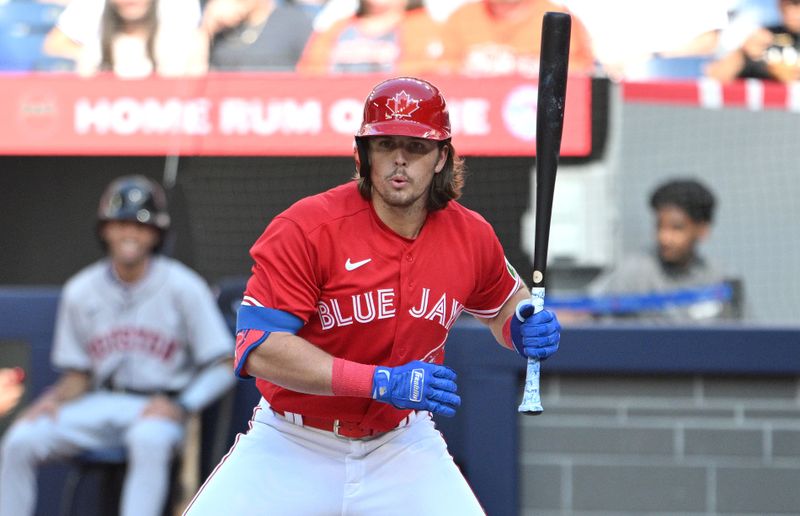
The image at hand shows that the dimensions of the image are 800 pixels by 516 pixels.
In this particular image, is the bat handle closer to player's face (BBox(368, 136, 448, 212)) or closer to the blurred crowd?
player's face (BBox(368, 136, 448, 212))

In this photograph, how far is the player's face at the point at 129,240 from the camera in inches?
200

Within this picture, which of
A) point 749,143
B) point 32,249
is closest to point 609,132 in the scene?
point 749,143

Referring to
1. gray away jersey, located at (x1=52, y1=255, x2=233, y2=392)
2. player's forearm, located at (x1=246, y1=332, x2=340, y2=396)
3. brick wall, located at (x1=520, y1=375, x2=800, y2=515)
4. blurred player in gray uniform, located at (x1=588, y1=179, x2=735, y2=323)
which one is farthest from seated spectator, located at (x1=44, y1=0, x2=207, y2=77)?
player's forearm, located at (x1=246, y1=332, x2=340, y2=396)

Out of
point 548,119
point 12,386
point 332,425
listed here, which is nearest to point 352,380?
point 332,425

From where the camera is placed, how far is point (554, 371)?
188 inches

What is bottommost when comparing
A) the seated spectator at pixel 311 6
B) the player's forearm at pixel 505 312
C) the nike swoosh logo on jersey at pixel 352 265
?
the player's forearm at pixel 505 312

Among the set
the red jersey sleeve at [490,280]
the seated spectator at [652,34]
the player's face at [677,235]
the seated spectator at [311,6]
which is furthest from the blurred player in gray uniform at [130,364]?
the seated spectator at [652,34]

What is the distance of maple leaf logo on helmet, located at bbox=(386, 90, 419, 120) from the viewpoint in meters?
3.14

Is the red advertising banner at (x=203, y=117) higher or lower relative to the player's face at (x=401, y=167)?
higher

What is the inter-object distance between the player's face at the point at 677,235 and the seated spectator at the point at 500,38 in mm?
1562

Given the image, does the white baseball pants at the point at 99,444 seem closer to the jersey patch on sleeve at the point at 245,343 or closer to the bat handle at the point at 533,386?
the jersey patch on sleeve at the point at 245,343

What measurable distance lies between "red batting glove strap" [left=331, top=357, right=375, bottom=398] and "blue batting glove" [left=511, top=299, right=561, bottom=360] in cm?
47

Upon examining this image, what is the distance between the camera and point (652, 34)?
7188 mm

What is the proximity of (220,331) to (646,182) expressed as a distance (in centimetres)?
319
